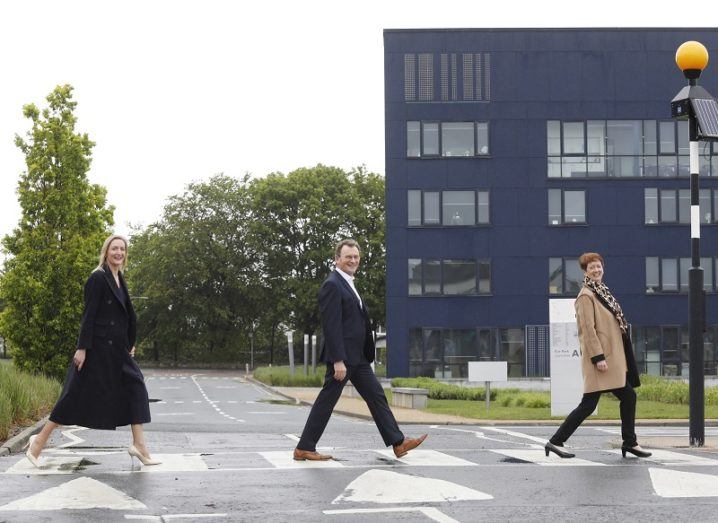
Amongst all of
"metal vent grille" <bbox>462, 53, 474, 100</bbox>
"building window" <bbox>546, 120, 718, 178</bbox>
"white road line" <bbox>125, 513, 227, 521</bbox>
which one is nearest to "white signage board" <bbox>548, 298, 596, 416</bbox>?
"white road line" <bbox>125, 513, 227, 521</bbox>

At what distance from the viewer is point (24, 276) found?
26.7 m

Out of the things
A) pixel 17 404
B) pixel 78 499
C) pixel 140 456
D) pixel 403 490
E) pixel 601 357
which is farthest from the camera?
pixel 17 404

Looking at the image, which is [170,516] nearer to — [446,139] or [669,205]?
[446,139]

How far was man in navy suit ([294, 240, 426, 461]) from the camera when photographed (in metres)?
10.4

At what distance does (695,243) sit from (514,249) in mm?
41057

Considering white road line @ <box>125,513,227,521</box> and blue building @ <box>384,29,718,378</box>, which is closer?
white road line @ <box>125,513,227,521</box>

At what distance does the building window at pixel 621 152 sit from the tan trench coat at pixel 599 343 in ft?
143

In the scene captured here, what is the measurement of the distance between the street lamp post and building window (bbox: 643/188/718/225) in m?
42.0

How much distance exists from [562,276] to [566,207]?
317 cm

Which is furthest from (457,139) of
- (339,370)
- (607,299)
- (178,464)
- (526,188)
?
(178,464)

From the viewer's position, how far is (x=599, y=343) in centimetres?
1079

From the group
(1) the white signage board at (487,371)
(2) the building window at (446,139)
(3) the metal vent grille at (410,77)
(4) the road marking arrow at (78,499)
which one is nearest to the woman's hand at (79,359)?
(4) the road marking arrow at (78,499)

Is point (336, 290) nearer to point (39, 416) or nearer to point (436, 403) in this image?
point (39, 416)

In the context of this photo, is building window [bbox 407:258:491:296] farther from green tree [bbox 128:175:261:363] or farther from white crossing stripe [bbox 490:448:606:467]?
A: white crossing stripe [bbox 490:448:606:467]
